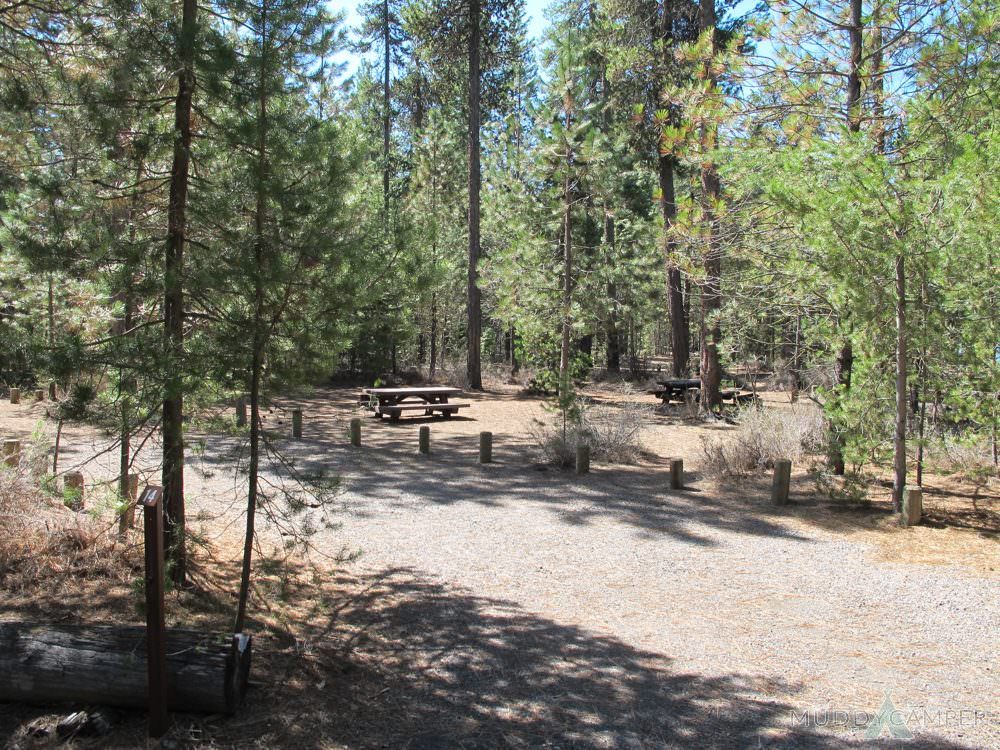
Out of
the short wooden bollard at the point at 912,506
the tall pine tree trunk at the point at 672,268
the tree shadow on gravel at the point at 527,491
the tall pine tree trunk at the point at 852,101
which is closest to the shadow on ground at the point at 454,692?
the tree shadow on gravel at the point at 527,491

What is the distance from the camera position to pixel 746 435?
1089 cm

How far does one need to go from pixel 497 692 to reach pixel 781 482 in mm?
5761

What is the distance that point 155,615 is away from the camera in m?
3.41

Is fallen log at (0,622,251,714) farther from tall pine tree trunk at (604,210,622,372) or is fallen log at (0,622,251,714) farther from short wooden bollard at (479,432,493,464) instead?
tall pine tree trunk at (604,210,622,372)

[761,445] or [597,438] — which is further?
[597,438]

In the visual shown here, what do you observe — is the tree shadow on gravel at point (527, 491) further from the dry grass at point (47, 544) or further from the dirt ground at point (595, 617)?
the dry grass at point (47, 544)

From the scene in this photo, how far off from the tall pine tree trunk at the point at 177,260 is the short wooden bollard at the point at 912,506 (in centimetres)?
708

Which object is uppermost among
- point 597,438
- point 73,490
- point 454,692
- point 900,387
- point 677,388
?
point 900,387

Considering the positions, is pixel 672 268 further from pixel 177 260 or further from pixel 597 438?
pixel 177 260

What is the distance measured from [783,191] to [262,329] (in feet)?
18.3

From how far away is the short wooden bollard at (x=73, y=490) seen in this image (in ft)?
15.3

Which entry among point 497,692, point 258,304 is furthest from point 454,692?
point 258,304

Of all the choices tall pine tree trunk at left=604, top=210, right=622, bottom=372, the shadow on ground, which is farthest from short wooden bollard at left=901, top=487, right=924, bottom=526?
tall pine tree trunk at left=604, top=210, right=622, bottom=372

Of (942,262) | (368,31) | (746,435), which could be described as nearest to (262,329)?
(942,262)
